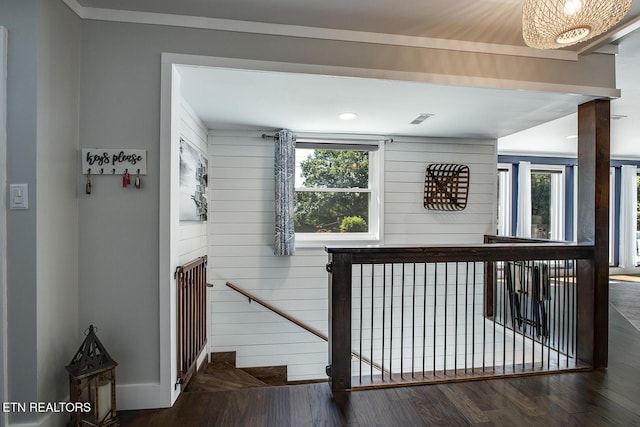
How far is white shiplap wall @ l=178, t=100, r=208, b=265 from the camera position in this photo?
2773 mm

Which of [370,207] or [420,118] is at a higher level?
[420,118]

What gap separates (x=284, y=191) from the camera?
144 inches

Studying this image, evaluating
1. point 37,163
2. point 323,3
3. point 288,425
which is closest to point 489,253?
point 288,425

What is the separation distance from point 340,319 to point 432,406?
29.3 inches

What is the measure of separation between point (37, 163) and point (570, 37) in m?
2.53

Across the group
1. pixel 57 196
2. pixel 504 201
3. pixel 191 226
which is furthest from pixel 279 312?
pixel 504 201

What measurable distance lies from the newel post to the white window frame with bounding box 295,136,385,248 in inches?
65.3

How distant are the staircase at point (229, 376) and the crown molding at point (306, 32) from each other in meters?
2.60

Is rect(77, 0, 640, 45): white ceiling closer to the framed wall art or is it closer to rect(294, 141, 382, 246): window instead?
the framed wall art

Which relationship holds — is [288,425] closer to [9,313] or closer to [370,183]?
[9,313]

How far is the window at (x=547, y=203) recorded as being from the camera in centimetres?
652

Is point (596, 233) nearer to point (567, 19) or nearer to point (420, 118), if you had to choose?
point (420, 118)

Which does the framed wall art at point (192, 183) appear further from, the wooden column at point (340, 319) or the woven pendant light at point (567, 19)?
the woven pendant light at point (567, 19)

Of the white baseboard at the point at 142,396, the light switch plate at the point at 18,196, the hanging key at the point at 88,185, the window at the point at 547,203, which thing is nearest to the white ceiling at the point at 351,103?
the hanging key at the point at 88,185
